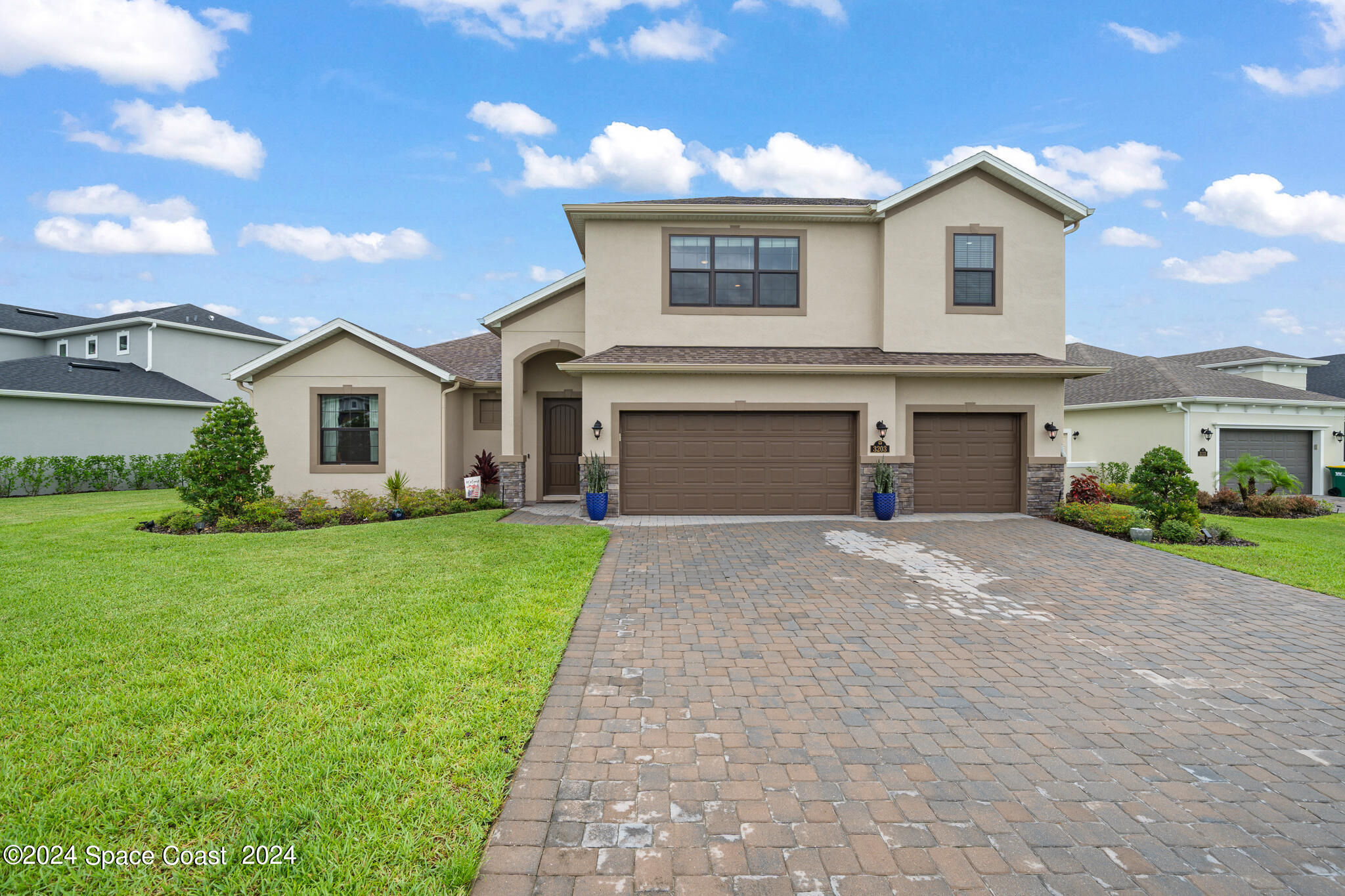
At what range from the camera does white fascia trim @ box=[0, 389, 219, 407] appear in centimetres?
1744

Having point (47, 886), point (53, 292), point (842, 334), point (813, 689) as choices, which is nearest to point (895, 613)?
point (813, 689)

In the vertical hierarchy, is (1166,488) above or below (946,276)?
below

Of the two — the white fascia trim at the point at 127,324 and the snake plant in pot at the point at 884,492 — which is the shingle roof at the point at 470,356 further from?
the white fascia trim at the point at 127,324

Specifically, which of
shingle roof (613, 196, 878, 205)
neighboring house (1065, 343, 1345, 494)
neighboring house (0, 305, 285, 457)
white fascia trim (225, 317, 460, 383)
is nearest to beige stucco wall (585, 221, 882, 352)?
shingle roof (613, 196, 878, 205)

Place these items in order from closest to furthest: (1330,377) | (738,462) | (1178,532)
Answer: (1178,532), (738,462), (1330,377)

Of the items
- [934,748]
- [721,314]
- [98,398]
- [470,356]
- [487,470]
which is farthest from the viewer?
[98,398]

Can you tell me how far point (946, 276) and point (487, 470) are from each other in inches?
466

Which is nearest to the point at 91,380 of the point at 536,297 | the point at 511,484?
the point at 511,484

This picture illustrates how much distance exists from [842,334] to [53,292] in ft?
141

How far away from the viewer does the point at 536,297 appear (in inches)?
537

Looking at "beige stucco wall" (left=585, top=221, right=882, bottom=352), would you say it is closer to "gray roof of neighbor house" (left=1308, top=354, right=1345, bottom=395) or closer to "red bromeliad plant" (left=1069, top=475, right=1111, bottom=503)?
"red bromeliad plant" (left=1069, top=475, right=1111, bottom=503)

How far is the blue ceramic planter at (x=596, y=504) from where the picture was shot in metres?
11.8

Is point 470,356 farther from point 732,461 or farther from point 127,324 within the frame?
point 127,324

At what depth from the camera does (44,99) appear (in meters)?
15.0
